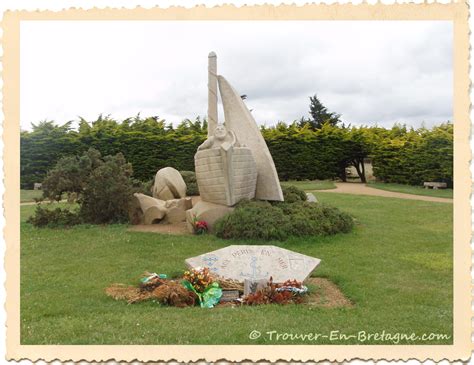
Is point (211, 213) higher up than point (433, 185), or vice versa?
point (433, 185)

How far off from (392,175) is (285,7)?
15.2 metres

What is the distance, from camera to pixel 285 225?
340 inches

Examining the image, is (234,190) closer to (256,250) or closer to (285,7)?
(256,250)

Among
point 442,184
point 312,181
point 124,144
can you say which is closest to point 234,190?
point 442,184

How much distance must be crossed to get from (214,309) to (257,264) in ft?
3.07

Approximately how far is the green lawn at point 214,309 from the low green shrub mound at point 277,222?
214 millimetres

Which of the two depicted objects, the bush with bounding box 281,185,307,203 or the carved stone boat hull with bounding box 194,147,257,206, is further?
the bush with bounding box 281,185,307,203

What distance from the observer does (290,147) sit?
2073 centimetres

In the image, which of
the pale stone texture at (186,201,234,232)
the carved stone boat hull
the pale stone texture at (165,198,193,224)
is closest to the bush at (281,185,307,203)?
the carved stone boat hull

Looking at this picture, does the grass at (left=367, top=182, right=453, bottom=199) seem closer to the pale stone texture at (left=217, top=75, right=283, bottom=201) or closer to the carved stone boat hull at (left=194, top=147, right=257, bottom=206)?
the pale stone texture at (left=217, top=75, right=283, bottom=201)

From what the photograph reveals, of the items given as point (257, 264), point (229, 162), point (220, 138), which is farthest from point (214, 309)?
point (220, 138)

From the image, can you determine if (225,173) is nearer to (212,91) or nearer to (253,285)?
(212,91)

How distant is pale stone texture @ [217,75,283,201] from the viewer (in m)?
9.90

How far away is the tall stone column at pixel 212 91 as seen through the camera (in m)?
9.81
